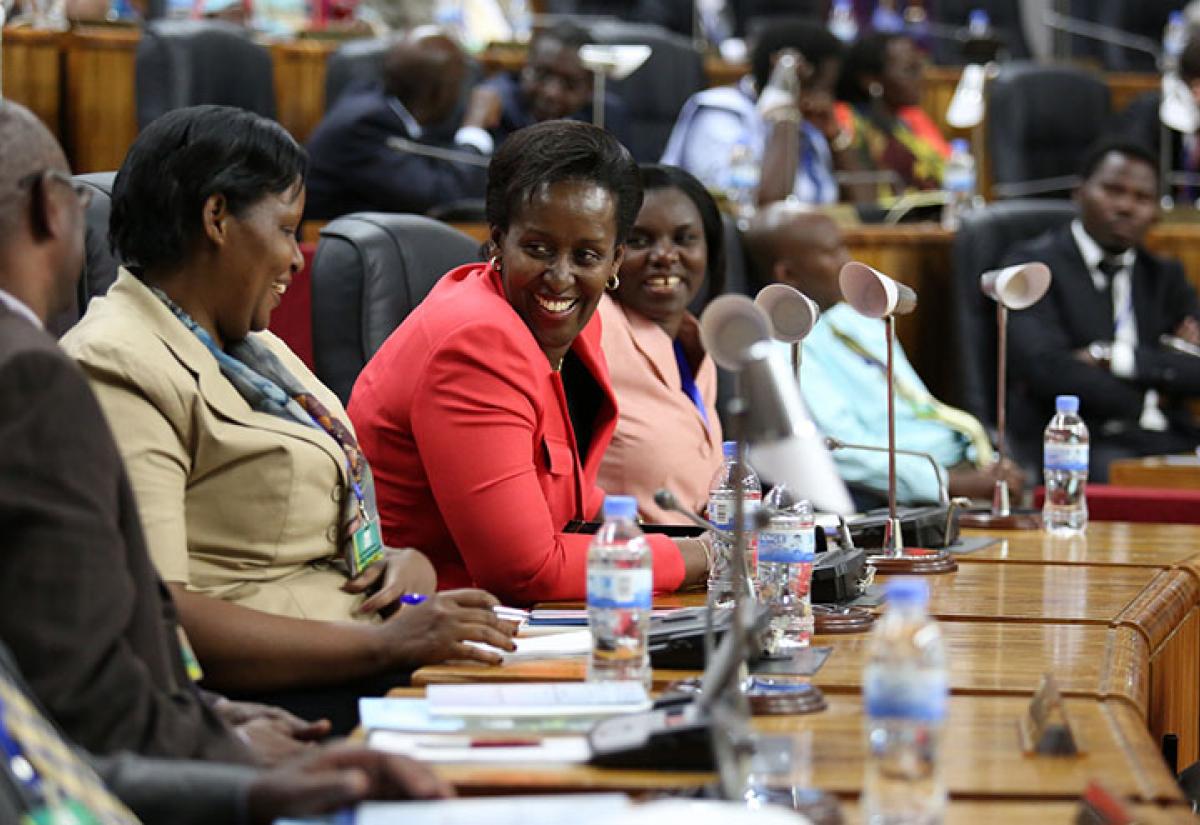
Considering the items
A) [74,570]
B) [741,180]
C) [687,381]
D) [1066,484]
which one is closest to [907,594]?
[74,570]

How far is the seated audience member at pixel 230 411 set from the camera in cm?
207

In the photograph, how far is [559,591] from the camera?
2.50 metres

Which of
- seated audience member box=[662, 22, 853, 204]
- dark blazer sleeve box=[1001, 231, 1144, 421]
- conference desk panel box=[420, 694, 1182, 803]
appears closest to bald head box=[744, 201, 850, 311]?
dark blazer sleeve box=[1001, 231, 1144, 421]

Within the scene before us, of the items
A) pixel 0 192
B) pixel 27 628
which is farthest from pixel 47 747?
pixel 0 192

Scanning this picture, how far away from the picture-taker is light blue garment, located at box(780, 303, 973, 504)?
4.28 m

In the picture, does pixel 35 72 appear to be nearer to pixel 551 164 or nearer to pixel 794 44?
pixel 794 44

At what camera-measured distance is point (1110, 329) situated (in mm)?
5496

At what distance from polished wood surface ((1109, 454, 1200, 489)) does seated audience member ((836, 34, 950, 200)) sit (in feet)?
7.38

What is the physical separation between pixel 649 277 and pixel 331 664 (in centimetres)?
149

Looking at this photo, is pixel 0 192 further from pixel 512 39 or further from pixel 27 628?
pixel 512 39

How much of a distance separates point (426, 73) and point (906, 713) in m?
4.27

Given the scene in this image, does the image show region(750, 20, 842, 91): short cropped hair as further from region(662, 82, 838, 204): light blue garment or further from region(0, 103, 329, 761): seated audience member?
region(0, 103, 329, 761): seated audience member

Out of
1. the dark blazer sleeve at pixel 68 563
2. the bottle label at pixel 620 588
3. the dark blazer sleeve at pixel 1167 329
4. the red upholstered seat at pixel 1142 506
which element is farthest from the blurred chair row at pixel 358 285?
the dark blazer sleeve at pixel 1167 329

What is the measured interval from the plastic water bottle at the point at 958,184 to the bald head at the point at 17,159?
4.39 m
